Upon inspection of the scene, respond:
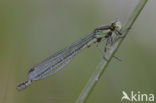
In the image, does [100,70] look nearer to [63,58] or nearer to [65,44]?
[63,58]

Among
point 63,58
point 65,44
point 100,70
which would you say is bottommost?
point 100,70

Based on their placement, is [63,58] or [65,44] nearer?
[63,58]

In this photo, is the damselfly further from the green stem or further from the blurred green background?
the green stem

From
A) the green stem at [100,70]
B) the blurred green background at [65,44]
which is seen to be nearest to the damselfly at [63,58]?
the blurred green background at [65,44]

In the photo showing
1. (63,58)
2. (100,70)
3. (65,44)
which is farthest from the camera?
(65,44)

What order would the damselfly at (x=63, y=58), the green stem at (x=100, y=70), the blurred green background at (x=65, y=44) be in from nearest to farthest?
the green stem at (x=100, y=70) → the damselfly at (x=63, y=58) → the blurred green background at (x=65, y=44)

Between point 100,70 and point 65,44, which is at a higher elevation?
point 65,44

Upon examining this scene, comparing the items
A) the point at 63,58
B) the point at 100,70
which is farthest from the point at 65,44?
the point at 100,70

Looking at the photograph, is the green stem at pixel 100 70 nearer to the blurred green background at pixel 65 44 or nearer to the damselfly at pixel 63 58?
the damselfly at pixel 63 58
